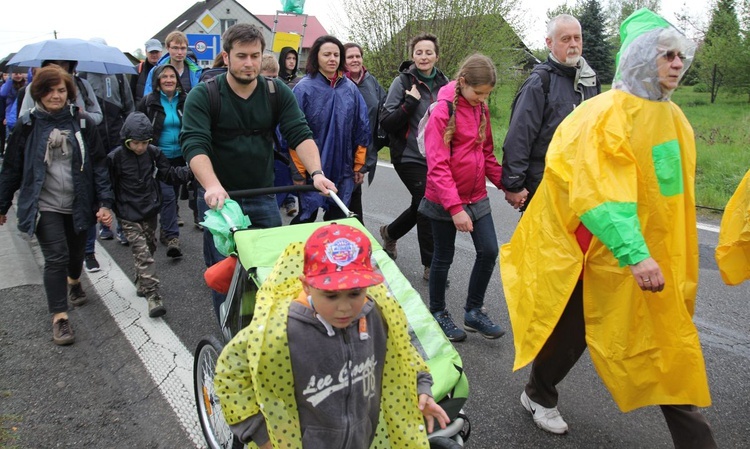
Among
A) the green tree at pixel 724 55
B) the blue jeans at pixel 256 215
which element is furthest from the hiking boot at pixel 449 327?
the green tree at pixel 724 55

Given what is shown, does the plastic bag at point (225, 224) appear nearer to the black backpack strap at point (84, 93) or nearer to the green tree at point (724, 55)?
the black backpack strap at point (84, 93)

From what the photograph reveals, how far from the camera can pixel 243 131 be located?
364 centimetres

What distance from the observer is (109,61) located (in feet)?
22.0

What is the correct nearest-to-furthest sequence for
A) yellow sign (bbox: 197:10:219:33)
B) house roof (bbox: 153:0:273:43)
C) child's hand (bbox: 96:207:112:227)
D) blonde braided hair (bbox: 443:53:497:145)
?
blonde braided hair (bbox: 443:53:497:145) → child's hand (bbox: 96:207:112:227) → yellow sign (bbox: 197:10:219:33) → house roof (bbox: 153:0:273:43)

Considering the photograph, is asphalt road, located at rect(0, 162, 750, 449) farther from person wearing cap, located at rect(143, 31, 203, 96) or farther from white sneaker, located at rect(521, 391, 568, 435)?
person wearing cap, located at rect(143, 31, 203, 96)

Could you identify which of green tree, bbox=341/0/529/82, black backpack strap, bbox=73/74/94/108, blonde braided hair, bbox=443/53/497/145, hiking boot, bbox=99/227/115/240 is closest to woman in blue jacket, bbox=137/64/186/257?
black backpack strap, bbox=73/74/94/108

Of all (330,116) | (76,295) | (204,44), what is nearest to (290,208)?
(330,116)

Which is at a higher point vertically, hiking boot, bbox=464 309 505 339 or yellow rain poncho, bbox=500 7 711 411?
yellow rain poncho, bbox=500 7 711 411

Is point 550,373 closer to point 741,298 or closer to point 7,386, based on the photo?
point 741,298

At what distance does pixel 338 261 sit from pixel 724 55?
27.4m

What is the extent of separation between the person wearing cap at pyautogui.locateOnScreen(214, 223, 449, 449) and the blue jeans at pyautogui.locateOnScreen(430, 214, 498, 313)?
196 centimetres

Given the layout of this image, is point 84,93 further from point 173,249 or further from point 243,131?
point 243,131

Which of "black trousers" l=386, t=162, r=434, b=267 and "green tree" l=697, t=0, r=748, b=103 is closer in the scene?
"black trousers" l=386, t=162, r=434, b=267

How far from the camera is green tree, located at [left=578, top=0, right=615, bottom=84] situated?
3450 centimetres
